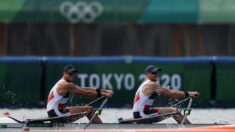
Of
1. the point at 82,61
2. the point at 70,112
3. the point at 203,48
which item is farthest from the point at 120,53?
the point at 70,112

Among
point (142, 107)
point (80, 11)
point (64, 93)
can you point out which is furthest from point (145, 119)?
point (80, 11)

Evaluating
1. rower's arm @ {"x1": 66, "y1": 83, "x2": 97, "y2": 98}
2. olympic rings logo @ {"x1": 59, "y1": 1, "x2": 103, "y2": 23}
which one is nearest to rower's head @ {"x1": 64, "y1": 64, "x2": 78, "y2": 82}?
rower's arm @ {"x1": 66, "y1": 83, "x2": 97, "y2": 98}

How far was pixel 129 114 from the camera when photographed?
14.1 m

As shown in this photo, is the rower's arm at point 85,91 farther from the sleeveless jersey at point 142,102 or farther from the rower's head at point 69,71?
the sleeveless jersey at point 142,102

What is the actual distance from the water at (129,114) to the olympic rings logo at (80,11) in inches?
209

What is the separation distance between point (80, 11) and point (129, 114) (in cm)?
632

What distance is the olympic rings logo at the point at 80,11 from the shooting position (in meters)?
19.5

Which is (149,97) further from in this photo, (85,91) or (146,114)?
(85,91)

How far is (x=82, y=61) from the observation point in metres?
15.5

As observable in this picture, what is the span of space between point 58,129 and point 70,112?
26.9 inches

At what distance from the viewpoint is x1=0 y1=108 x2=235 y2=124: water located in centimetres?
1322

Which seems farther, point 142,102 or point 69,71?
point 142,102

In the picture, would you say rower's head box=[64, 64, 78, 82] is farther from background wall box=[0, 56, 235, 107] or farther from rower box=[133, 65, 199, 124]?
background wall box=[0, 56, 235, 107]

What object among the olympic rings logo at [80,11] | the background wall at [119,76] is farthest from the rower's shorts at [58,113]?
the olympic rings logo at [80,11]
